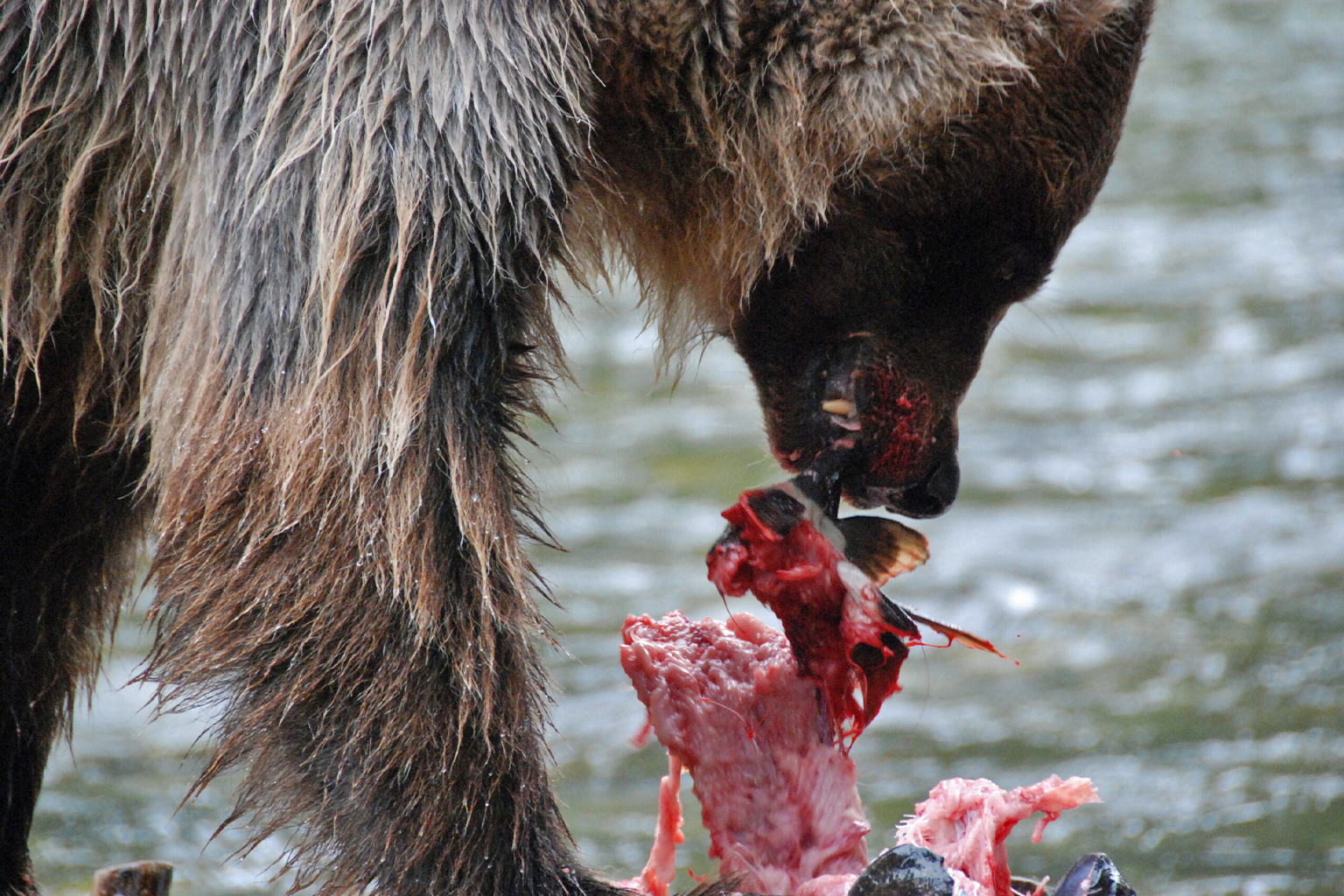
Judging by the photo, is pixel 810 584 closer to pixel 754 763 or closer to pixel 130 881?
pixel 754 763

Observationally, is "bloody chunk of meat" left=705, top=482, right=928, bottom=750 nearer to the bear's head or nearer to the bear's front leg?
the bear's head

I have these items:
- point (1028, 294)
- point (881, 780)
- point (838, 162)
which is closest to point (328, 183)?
point (838, 162)

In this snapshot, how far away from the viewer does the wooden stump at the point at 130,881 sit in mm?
3193

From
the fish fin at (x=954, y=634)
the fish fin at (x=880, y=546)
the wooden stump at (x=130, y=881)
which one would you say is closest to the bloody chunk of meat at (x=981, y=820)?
the fish fin at (x=954, y=634)

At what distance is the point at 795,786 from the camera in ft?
10.2

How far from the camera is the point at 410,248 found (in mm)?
2541

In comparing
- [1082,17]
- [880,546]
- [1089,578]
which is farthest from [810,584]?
[1089,578]

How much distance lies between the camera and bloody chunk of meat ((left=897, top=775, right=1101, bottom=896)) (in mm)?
2877

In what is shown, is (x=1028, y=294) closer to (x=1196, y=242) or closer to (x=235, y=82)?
(x=235, y=82)

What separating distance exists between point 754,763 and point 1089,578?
9.83ft

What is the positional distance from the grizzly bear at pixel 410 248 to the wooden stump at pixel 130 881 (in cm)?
65

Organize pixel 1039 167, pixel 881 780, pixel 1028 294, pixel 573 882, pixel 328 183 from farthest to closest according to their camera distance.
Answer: pixel 881 780
pixel 1028 294
pixel 1039 167
pixel 573 882
pixel 328 183

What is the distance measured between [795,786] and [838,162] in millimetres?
1126

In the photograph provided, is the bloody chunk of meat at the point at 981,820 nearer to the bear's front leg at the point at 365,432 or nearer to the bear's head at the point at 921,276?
the bear's head at the point at 921,276
